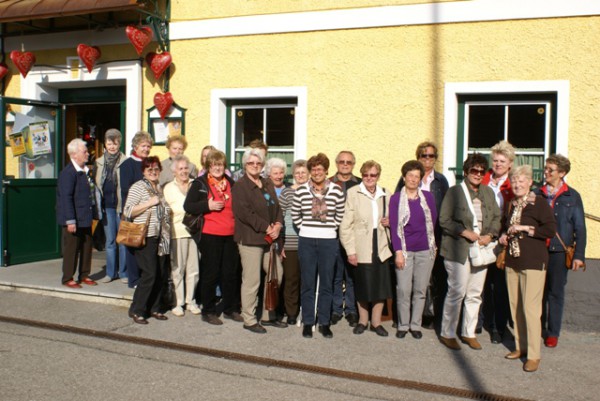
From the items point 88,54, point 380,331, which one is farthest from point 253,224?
point 88,54

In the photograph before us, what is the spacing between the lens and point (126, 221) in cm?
668

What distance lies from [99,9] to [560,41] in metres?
5.67

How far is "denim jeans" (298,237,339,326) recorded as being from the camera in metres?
6.36

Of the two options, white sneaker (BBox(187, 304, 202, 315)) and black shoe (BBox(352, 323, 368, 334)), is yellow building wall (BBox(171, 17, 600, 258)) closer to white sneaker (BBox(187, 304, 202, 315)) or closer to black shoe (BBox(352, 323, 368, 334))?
black shoe (BBox(352, 323, 368, 334))

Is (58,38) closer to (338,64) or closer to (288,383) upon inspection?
(338,64)

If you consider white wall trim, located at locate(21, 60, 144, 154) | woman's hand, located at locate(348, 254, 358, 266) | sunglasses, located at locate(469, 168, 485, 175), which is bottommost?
woman's hand, located at locate(348, 254, 358, 266)

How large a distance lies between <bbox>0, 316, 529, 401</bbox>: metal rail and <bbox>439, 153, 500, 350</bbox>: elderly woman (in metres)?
1.16

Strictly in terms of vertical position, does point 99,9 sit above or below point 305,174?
above

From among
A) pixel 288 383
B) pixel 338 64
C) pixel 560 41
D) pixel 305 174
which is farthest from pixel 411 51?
pixel 288 383

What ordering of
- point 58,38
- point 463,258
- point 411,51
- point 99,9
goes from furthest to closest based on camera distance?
point 58,38 < point 99,9 < point 411,51 < point 463,258

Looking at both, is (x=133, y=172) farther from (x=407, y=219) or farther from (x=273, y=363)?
(x=407, y=219)

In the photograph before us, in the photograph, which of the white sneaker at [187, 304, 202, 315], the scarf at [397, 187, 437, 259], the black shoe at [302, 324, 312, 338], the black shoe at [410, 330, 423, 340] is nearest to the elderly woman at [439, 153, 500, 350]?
the scarf at [397, 187, 437, 259]

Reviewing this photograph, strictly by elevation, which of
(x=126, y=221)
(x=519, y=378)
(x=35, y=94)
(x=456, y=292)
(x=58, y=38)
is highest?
(x=58, y=38)

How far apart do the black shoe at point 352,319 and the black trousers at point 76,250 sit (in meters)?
3.37
